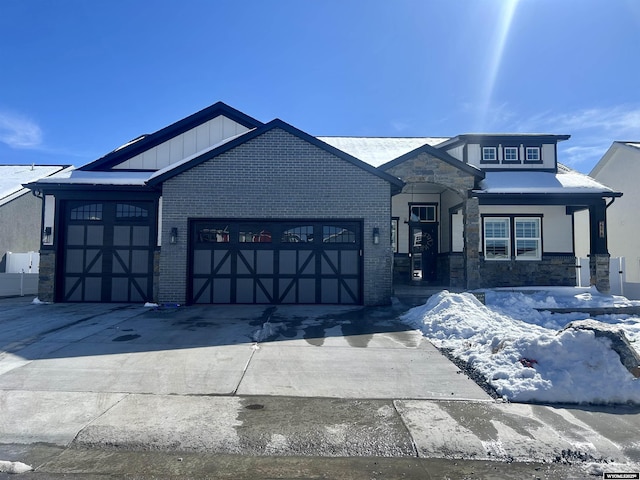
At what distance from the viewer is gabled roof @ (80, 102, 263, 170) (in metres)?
15.4

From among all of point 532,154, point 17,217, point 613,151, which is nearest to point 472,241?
point 532,154

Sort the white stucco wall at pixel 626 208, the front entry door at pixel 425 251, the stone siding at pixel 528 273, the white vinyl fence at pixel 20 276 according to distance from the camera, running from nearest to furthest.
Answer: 1. the stone siding at pixel 528 273
2. the white vinyl fence at pixel 20 276
3. the front entry door at pixel 425 251
4. the white stucco wall at pixel 626 208

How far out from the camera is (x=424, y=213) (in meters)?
18.1

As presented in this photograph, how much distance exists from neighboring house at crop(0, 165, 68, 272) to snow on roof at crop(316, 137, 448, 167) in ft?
48.9

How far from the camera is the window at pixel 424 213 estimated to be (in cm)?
1798

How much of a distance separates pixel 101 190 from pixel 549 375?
13.6m

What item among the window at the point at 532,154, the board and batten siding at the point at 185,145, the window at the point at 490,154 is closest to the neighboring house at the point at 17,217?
the board and batten siding at the point at 185,145

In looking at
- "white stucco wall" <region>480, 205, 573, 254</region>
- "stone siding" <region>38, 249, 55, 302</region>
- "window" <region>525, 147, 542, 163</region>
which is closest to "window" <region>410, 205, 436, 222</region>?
"white stucco wall" <region>480, 205, 573, 254</region>

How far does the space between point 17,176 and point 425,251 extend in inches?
902

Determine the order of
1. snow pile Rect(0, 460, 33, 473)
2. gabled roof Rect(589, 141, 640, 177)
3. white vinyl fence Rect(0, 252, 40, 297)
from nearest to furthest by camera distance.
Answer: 1. snow pile Rect(0, 460, 33, 473)
2. white vinyl fence Rect(0, 252, 40, 297)
3. gabled roof Rect(589, 141, 640, 177)

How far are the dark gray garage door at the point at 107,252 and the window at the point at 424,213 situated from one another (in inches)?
399

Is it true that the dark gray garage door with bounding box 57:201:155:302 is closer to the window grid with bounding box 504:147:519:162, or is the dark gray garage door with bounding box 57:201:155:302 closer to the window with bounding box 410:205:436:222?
the window with bounding box 410:205:436:222

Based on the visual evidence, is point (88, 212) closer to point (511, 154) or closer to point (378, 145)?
point (378, 145)

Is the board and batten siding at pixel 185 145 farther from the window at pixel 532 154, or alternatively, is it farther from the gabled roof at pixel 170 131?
the window at pixel 532 154
